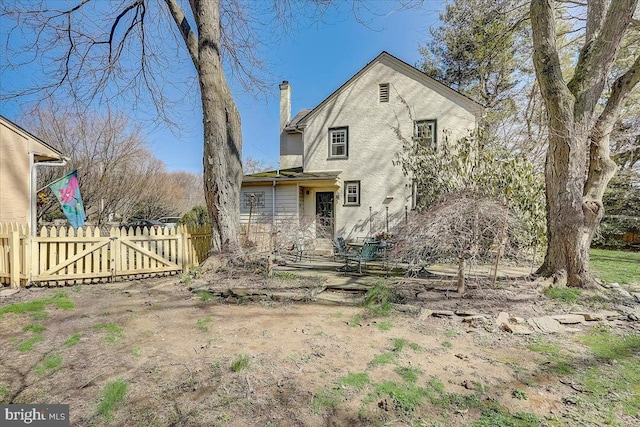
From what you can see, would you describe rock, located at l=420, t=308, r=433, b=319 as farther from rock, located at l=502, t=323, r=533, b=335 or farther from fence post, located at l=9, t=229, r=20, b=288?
fence post, located at l=9, t=229, r=20, b=288

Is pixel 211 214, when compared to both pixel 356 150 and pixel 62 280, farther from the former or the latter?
pixel 356 150

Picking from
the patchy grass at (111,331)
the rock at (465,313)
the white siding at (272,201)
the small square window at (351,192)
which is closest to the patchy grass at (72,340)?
the patchy grass at (111,331)

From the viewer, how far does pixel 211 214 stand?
7.79 metres

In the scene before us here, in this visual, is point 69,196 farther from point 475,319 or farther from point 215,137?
point 475,319

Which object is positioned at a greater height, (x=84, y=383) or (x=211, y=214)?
(x=211, y=214)

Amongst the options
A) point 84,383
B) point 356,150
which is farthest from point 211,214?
point 356,150

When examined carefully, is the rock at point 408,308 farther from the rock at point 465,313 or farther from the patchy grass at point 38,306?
the patchy grass at point 38,306

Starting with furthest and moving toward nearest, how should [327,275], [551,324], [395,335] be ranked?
1. [327,275]
2. [551,324]
3. [395,335]

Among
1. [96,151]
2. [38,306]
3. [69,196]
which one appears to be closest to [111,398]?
[38,306]

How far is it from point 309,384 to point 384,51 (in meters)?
15.3

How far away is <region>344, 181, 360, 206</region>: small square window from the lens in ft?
46.8

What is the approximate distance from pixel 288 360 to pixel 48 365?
2.59 m

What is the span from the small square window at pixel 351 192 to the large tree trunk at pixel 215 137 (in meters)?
7.31

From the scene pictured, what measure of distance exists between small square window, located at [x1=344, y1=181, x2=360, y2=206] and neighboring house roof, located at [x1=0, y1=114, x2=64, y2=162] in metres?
11.6
